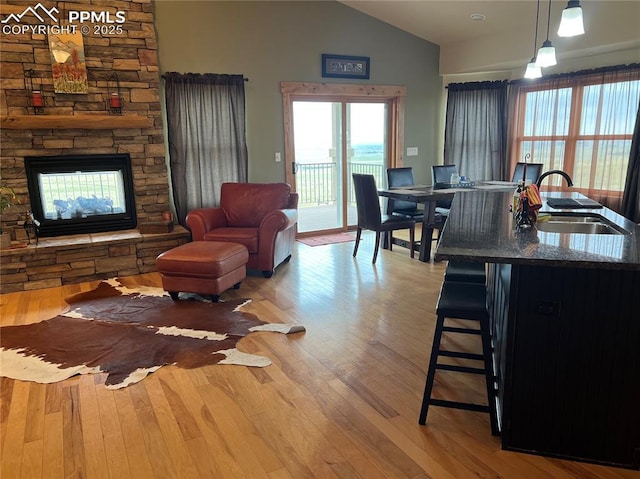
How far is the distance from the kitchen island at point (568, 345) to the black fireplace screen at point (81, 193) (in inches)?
169

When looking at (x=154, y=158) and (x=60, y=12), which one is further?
(x=154, y=158)

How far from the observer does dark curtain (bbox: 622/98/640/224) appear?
5.05 metres

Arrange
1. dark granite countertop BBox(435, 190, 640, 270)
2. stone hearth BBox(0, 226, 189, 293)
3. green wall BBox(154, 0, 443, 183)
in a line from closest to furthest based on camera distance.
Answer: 1. dark granite countertop BBox(435, 190, 640, 270)
2. stone hearth BBox(0, 226, 189, 293)
3. green wall BBox(154, 0, 443, 183)

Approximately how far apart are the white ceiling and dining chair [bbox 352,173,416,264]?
2.53 meters

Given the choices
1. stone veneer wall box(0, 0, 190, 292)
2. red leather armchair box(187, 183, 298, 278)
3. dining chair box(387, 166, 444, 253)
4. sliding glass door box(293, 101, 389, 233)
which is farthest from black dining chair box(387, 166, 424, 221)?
stone veneer wall box(0, 0, 190, 292)

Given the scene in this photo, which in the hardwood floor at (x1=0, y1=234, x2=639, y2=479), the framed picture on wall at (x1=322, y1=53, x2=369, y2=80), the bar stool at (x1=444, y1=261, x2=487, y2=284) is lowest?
the hardwood floor at (x1=0, y1=234, x2=639, y2=479)

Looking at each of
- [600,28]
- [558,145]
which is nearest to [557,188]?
[558,145]

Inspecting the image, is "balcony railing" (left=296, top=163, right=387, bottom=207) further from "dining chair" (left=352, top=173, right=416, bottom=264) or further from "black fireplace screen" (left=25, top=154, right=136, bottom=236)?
"black fireplace screen" (left=25, top=154, right=136, bottom=236)

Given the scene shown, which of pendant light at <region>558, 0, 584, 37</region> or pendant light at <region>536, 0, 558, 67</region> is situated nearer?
pendant light at <region>558, 0, 584, 37</region>

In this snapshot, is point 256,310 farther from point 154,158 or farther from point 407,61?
point 407,61

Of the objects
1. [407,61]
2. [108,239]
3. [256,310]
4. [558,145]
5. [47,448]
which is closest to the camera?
[47,448]

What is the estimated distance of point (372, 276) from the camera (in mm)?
4660

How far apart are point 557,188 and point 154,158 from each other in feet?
17.2

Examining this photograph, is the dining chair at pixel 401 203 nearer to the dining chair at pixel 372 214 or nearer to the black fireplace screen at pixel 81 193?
the dining chair at pixel 372 214
